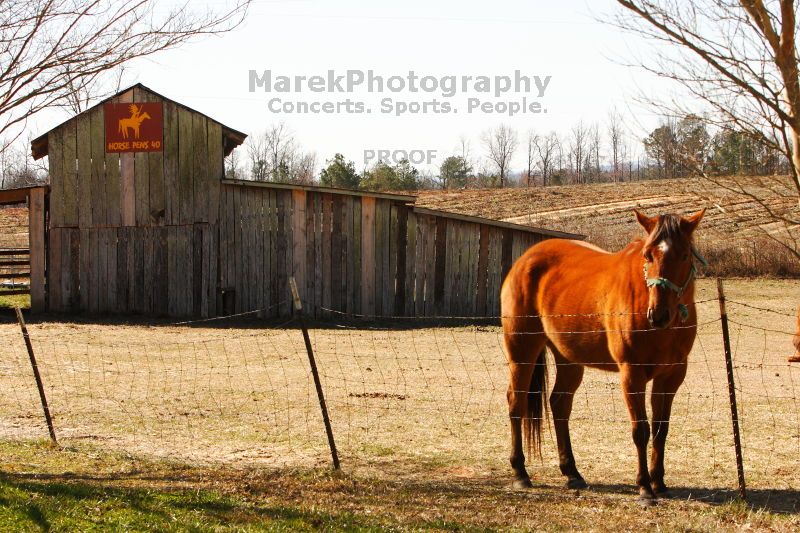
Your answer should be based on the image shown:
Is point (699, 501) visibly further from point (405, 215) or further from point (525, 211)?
point (525, 211)

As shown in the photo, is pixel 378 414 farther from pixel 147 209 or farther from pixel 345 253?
pixel 147 209

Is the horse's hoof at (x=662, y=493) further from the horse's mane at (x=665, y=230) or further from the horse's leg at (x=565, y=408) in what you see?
the horse's mane at (x=665, y=230)

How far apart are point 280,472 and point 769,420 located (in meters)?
5.61

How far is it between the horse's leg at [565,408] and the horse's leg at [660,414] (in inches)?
26.3

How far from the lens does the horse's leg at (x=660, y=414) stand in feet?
22.3

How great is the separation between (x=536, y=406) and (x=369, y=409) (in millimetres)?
3348

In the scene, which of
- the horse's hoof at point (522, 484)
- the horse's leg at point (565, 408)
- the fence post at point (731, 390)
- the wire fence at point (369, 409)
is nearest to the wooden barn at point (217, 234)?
the wire fence at point (369, 409)

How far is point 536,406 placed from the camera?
7805 mm

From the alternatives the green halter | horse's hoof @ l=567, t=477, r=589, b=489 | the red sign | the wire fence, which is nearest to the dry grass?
the green halter

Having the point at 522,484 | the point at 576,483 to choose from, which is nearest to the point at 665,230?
the point at 576,483

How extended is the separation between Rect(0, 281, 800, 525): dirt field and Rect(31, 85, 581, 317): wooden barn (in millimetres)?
4129

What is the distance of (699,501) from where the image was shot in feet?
22.1

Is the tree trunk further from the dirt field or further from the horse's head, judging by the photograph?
the dirt field

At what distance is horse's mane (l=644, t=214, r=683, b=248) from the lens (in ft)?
21.3
